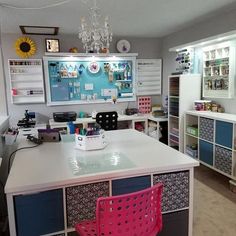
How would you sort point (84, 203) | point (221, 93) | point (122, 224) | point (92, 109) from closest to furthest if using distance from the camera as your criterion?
point (122, 224) < point (84, 203) < point (221, 93) < point (92, 109)

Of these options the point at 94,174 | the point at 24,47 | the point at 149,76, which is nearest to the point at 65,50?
the point at 24,47

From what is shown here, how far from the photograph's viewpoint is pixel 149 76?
508 centimetres

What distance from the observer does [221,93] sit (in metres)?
3.53

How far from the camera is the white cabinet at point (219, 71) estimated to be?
3324mm

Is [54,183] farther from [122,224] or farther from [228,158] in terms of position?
[228,158]

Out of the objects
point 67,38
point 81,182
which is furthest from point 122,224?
point 67,38

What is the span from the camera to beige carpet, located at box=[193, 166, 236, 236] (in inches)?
88.0

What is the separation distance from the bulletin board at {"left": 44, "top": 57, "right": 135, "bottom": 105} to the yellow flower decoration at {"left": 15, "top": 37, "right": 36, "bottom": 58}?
30 centimetres

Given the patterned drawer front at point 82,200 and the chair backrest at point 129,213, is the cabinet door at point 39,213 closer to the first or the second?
the patterned drawer front at point 82,200

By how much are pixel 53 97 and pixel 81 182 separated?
130 inches

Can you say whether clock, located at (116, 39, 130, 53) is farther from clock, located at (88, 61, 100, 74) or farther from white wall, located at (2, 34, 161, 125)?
clock, located at (88, 61, 100, 74)

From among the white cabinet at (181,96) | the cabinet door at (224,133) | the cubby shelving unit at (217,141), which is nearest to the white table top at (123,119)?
the white cabinet at (181,96)

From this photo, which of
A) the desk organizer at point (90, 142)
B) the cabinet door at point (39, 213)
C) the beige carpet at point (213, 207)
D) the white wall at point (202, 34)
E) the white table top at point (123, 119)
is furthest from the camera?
the white table top at point (123, 119)

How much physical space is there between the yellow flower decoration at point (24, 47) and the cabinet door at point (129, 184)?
3.46 metres
